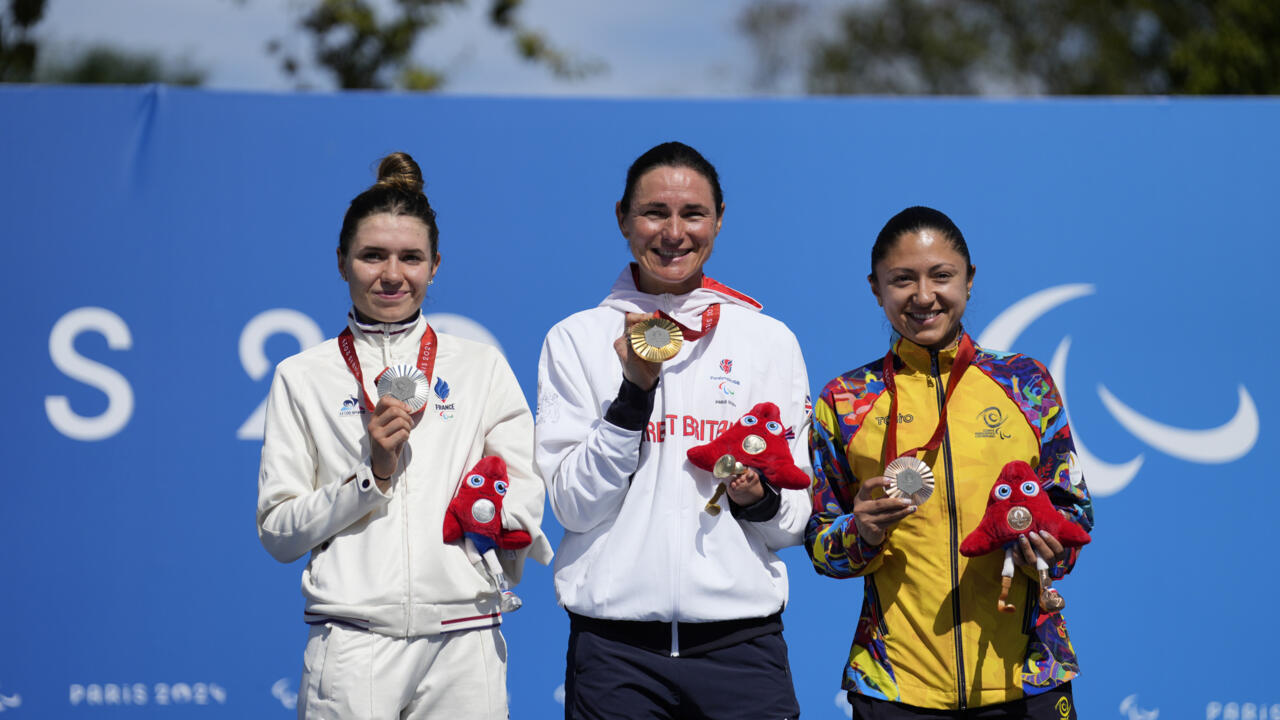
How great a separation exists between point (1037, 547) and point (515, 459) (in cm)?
121

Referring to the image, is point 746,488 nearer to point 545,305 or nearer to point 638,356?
point 638,356

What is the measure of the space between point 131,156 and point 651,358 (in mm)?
2768

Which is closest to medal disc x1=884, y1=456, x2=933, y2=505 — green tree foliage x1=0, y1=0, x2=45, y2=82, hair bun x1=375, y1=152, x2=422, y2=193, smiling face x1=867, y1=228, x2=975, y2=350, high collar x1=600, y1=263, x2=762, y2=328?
smiling face x1=867, y1=228, x2=975, y2=350

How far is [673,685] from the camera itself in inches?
94.9

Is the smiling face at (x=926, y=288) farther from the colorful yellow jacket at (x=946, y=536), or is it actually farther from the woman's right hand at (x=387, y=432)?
the woman's right hand at (x=387, y=432)

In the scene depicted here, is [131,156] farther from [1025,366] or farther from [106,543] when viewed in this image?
[1025,366]

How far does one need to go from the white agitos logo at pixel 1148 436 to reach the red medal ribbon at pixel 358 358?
235cm

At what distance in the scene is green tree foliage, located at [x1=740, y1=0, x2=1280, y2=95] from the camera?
63.6 ft

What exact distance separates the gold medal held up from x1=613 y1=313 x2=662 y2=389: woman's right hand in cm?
1

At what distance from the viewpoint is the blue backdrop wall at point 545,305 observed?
4.04m

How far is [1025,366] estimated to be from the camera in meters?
2.55

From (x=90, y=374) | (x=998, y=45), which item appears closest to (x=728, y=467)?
(x=90, y=374)

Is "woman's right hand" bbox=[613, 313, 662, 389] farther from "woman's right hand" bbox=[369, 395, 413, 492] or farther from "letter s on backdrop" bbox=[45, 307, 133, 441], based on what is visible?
"letter s on backdrop" bbox=[45, 307, 133, 441]

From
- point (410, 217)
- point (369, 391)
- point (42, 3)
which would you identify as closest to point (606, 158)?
point (410, 217)
